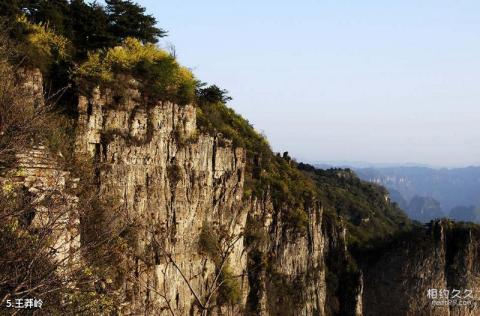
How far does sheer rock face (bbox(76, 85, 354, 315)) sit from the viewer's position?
17.0 metres

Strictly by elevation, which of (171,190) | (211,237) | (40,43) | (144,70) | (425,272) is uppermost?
(40,43)

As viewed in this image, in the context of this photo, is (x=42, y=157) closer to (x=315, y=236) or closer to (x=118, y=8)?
(x=118, y=8)

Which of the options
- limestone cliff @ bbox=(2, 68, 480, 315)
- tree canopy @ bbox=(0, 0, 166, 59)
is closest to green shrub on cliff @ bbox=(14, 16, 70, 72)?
tree canopy @ bbox=(0, 0, 166, 59)

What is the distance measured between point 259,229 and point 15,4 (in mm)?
19810

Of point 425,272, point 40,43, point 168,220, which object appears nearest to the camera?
point 40,43

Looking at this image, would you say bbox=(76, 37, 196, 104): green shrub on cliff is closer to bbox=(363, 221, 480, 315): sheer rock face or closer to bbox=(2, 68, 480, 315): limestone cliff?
bbox=(2, 68, 480, 315): limestone cliff

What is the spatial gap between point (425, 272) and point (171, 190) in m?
28.6

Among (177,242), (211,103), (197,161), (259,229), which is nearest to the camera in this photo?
(177,242)

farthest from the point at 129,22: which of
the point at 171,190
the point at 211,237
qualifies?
the point at 211,237

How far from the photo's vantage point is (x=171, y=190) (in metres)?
19.7

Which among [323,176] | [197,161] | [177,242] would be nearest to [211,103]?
[197,161]

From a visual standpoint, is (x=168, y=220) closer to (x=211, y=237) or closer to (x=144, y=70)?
(x=211, y=237)

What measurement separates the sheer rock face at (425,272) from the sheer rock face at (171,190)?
15.2m

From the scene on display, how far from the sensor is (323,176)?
302 feet
